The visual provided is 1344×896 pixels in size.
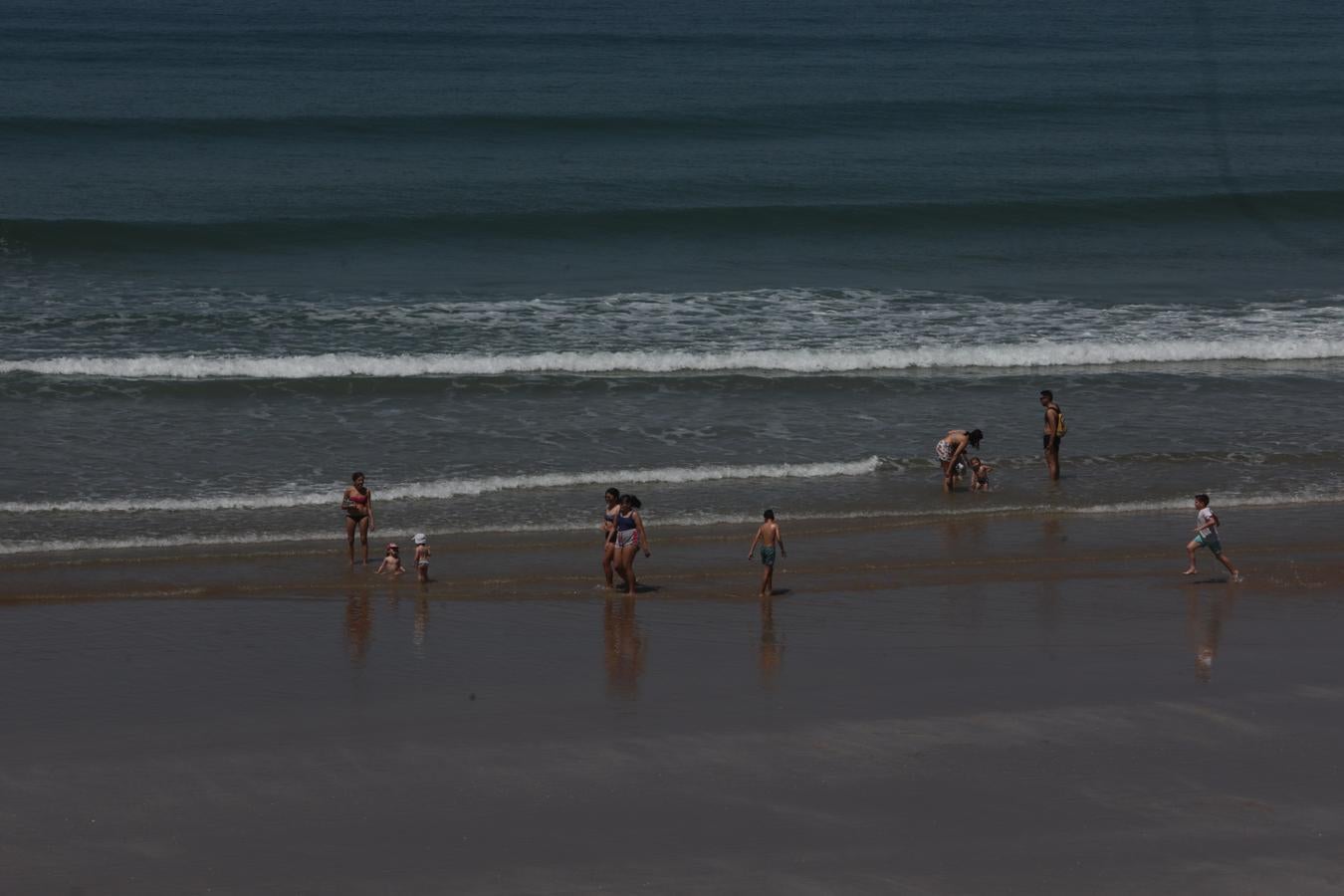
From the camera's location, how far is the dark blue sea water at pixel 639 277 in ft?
63.5

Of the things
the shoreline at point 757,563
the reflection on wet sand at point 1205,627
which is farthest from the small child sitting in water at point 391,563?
the reflection on wet sand at point 1205,627

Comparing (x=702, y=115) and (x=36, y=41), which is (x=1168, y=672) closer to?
(x=702, y=115)

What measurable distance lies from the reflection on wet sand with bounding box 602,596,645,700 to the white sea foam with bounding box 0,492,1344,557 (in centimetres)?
284

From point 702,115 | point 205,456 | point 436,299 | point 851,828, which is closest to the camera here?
point 851,828

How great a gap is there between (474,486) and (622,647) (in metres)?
5.94

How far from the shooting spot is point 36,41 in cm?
5094

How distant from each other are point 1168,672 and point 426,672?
572 cm

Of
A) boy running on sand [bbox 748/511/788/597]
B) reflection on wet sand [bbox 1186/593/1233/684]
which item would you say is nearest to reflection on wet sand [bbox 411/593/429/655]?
boy running on sand [bbox 748/511/788/597]

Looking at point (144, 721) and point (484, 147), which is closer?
point (144, 721)

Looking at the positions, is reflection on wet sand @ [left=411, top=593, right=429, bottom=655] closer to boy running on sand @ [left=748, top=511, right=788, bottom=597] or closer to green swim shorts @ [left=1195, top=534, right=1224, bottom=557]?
boy running on sand @ [left=748, top=511, right=788, bottom=597]

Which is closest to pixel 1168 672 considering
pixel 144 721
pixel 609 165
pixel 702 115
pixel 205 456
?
pixel 144 721

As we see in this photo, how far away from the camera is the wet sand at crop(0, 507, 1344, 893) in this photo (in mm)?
9367

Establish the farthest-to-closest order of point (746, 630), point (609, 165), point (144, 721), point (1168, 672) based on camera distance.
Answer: point (609, 165) < point (746, 630) < point (1168, 672) < point (144, 721)

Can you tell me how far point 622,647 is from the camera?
13203 millimetres
